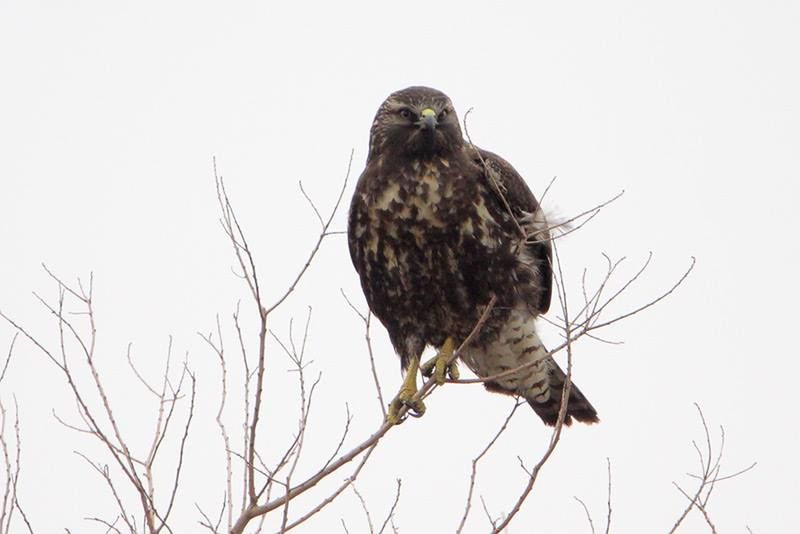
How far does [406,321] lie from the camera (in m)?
5.64

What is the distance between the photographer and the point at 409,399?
5.43m

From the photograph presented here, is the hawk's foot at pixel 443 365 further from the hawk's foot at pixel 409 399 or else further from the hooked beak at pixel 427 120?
the hooked beak at pixel 427 120

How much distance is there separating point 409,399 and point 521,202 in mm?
1103

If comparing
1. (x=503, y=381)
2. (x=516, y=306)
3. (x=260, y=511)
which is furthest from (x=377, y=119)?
(x=260, y=511)

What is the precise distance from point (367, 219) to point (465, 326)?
0.70m

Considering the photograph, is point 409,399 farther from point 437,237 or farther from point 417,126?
point 417,126

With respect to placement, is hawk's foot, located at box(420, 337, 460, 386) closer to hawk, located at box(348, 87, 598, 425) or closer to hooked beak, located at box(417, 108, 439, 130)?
hawk, located at box(348, 87, 598, 425)

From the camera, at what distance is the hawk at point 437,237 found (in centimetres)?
531

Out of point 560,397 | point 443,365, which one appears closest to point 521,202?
point 443,365

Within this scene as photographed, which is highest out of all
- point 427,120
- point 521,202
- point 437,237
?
point 427,120

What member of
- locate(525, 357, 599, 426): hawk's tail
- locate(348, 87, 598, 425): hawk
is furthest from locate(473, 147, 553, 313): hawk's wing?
locate(525, 357, 599, 426): hawk's tail

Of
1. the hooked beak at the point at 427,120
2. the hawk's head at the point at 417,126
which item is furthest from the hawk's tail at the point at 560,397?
the hooked beak at the point at 427,120

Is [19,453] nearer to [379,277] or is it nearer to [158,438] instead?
[158,438]

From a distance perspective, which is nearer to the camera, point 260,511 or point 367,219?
point 260,511
